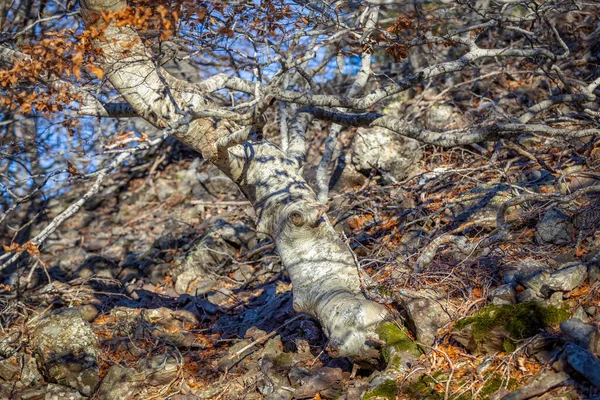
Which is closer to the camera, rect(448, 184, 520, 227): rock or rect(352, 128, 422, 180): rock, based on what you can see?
rect(448, 184, 520, 227): rock

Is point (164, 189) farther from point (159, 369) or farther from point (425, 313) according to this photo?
point (425, 313)

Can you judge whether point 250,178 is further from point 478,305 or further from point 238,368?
point 478,305

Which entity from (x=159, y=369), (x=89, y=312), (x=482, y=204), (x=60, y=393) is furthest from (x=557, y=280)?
(x=89, y=312)

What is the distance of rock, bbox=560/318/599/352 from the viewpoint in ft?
11.1

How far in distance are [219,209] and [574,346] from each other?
23.0 ft

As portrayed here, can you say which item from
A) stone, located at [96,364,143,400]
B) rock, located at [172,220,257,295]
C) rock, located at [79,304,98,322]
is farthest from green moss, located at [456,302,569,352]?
rock, located at [79,304,98,322]

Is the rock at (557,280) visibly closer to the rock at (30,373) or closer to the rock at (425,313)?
the rock at (425,313)

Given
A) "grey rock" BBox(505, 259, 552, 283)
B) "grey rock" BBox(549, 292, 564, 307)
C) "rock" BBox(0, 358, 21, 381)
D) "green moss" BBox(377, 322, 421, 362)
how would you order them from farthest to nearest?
"rock" BBox(0, 358, 21, 381)
"grey rock" BBox(505, 259, 552, 283)
"green moss" BBox(377, 322, 421, 362)
"grey rock" BBox(549, 292, 564, 307)

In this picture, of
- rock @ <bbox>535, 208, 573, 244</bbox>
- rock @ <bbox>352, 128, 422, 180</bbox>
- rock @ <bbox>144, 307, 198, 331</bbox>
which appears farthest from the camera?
rock @ <bbox>352, 128, 422, 180</bbox>

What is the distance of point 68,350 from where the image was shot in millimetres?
5254

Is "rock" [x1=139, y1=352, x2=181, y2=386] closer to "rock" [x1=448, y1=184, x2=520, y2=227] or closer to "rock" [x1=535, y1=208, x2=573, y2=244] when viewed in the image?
"rock" [x1=448, y1=184, x2=520, y2=227]

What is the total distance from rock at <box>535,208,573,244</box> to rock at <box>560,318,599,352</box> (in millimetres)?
1604

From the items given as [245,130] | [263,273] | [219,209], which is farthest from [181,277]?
[245,130]

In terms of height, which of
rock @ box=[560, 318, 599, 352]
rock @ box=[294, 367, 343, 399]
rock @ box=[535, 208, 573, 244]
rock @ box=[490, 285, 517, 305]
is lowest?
rock @ box=[294, 367, 343, 399]
